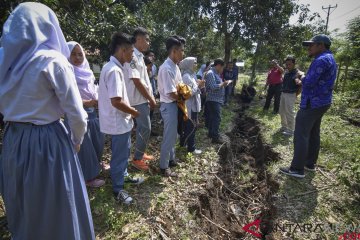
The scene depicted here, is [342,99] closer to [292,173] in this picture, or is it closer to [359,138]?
[359,138]

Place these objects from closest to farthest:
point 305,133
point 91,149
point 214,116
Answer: point 91,149, point 305,133, point 214,116

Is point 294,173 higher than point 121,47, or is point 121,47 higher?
point 121,47

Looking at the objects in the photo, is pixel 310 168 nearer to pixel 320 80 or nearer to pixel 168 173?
pixel 320 80

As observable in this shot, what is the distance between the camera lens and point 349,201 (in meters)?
3.53

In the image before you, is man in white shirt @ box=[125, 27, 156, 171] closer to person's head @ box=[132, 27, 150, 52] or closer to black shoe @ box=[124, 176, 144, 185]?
person's head @ box=[132, 27, 150, 52]

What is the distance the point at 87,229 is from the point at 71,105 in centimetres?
106

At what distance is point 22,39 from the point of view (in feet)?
5.53

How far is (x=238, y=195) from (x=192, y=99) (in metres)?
2.06

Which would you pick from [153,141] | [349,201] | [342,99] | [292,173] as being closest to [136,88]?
[153,141]

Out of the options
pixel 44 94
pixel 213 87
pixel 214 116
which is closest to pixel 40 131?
pixel 44 94

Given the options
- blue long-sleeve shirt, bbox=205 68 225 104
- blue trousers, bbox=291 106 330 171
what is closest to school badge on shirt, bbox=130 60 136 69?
blue long-sleeve shirt, bbox=205 68 225 104

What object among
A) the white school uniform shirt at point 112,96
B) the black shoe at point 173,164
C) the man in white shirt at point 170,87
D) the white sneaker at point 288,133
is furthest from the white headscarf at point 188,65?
the white sneaker at point 288,133

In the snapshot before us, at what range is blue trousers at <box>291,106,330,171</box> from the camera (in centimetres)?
393

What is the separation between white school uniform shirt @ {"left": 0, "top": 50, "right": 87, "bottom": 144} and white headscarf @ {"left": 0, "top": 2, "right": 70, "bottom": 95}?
0.15 feet
